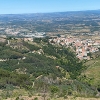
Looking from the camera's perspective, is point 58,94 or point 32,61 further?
point 32,61

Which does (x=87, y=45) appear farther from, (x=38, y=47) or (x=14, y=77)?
(x=14, y=77)

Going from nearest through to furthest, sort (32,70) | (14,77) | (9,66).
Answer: (14,77) < (32,70) < (9,66)

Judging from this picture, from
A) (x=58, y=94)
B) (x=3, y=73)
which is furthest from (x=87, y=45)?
(x=58, y=94)

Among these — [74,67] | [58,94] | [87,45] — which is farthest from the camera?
[87,45]

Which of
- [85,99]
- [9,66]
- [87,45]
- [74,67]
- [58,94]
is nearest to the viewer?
[85,99]

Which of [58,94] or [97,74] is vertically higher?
[58,94]

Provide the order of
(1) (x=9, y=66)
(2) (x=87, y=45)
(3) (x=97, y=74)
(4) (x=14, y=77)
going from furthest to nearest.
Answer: (2) (x=87, y=45)
(3) (x=97, y=74)
(1) (x=9, y=66)
(4) (x=14, y=77)

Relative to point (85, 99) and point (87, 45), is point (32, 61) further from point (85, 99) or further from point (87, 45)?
point (87, 45)

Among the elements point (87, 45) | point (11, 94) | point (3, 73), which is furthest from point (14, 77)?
point (87, 45)

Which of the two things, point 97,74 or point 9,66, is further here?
point 97,74
